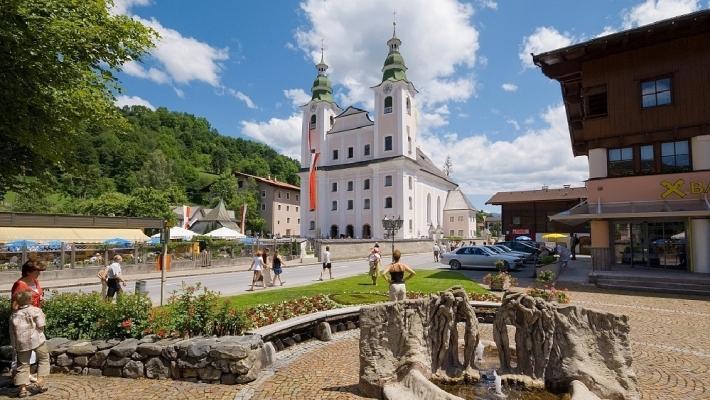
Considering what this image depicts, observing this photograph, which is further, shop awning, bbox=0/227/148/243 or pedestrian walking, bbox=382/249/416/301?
shop awning, bbox=0/227/148/243

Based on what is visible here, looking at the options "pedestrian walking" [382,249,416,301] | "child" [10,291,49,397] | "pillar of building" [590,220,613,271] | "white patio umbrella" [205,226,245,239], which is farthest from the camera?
"white patio umbrella" [205,226,245,239]

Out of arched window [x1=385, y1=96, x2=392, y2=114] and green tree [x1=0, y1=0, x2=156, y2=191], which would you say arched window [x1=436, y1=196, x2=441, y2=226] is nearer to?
arched window [x1=385, y1=96, x2=392, y2=114]

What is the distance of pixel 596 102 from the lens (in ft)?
71.5

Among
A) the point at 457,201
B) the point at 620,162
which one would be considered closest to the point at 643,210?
the point at 620,162

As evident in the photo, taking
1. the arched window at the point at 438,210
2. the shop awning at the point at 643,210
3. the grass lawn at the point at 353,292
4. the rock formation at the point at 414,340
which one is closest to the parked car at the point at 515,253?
the shop awning at the point at 643,210

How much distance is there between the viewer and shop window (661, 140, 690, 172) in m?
18.4

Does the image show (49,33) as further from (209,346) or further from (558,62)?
(558,62)

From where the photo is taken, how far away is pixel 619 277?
1741 centimetres

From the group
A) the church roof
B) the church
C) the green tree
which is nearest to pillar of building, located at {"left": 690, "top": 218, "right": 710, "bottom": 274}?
the green tree

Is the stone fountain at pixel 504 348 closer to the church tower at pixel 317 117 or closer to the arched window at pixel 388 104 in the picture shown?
the arched window at pixel 388 104

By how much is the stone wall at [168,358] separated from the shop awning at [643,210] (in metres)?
18.3

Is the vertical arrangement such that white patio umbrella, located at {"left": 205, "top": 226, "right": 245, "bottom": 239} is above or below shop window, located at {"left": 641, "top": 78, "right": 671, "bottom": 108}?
below

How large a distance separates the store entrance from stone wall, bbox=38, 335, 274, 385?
67.7ft

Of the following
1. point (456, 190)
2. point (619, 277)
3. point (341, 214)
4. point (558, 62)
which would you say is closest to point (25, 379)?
point (619, 277)
